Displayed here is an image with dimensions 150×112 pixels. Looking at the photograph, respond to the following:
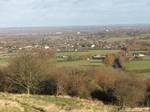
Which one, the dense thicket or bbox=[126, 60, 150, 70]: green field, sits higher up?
the dense thicket

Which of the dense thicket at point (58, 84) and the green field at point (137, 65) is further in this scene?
the green field at point (137, 65)

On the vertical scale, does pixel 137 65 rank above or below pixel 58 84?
below

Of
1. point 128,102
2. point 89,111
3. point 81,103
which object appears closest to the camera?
point 89,111

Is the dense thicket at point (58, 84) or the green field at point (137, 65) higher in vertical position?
the dense thicket at point (58, 84)

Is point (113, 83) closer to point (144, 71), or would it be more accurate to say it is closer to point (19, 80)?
point (19, 80)

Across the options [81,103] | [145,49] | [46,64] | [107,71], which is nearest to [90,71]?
[107,71]

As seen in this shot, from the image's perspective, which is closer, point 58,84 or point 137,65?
point 58,84

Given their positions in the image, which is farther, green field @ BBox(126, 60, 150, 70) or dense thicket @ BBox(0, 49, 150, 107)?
green field @ BBox(126, 60, 150, 70)

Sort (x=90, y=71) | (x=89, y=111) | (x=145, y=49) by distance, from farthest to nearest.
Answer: (x=145, y=49) < (x=90, y=71) < (x=89, y=111)
